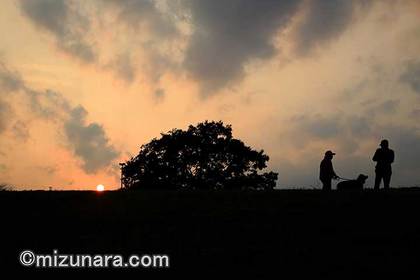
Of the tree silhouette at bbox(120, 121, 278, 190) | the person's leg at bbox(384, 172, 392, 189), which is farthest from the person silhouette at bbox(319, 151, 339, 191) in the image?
the tree silhouette at bbox(120, 121, 278, 190)

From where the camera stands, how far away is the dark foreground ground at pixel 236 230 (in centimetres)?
1369

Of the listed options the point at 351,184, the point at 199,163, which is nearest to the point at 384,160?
the point at 351,184

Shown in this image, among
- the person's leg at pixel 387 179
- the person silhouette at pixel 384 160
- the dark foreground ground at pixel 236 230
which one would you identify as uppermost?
the person silhouette at pixel 384 160

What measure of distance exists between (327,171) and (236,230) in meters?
9.84

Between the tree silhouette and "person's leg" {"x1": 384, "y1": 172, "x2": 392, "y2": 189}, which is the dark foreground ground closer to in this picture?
"person's leg" {"x1": 384, "y1": 172, "x2": 392, "y2": 189}

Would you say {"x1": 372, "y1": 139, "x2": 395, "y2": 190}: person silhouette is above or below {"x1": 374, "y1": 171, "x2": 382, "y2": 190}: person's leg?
above

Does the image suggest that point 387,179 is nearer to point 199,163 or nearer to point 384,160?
point 384,160

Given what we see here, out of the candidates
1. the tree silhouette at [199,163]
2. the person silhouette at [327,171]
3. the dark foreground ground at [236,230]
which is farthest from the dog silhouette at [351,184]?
the tree silhouette at [199,163]

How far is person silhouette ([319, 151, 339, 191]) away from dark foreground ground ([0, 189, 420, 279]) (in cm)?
245

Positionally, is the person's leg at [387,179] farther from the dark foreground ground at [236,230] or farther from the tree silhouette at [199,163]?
the tree silhouette at [199,163]

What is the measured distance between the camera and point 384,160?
79.5 feet

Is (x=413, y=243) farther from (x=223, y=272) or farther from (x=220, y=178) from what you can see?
(x=220, y=178)

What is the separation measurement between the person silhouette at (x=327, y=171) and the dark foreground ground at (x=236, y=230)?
2.45 metres

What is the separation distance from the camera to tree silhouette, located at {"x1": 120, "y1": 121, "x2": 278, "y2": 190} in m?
70.5
